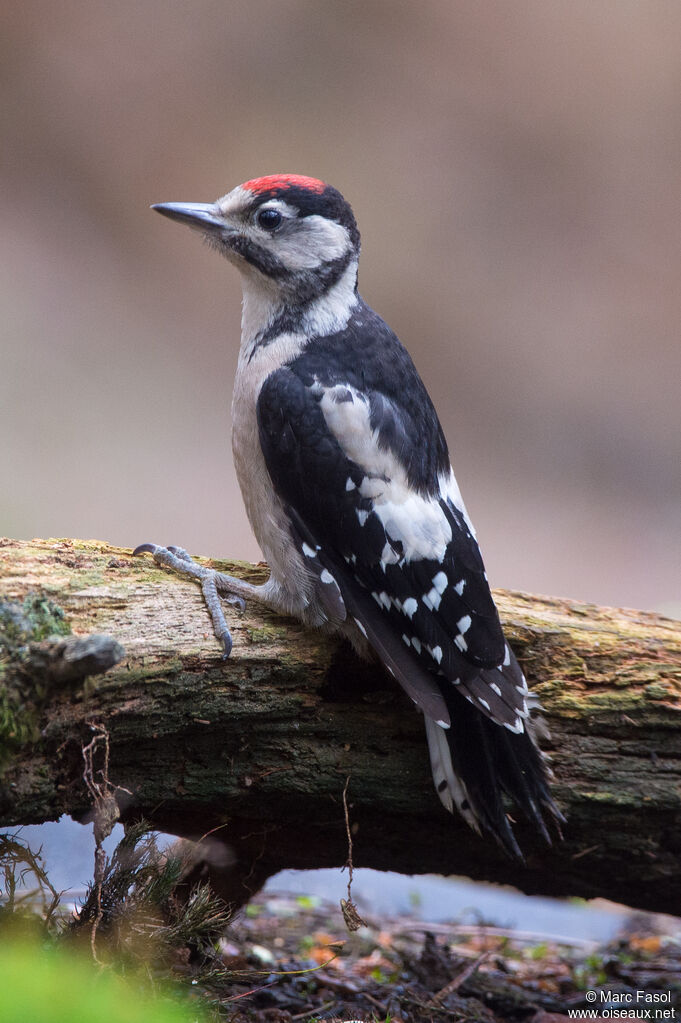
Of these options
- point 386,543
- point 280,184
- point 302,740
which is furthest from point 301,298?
point 302,740

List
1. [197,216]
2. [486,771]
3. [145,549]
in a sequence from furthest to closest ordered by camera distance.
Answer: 1. [197,216]
2. [145,549]
3. [486,771]

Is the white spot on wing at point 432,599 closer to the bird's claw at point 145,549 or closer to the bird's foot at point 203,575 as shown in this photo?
the bird's foot at point 203,575

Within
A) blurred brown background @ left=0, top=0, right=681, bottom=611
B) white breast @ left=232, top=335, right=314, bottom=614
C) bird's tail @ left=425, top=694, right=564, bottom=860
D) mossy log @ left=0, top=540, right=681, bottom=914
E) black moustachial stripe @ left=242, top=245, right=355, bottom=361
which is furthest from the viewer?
blurred brown background @ left=0, top=0, right=681, bottom=611

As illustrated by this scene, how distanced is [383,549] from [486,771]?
59 cm

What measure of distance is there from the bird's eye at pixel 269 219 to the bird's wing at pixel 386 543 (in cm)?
49

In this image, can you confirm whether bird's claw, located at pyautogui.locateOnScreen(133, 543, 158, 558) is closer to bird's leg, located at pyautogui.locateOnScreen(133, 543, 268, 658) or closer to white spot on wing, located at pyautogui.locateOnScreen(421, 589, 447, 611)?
bird's leg, located at pyautogui.locateOnScreen(133, 543, 268, 658)

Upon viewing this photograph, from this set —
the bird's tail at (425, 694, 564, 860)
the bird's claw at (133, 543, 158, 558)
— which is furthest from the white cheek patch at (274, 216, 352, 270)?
the bird's tail at (425, 694, 564, 860)

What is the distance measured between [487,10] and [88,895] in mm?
7117

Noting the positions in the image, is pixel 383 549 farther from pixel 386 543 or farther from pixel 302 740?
pixel 302 740

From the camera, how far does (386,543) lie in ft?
7.34

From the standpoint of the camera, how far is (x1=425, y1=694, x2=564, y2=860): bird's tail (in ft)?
7.18

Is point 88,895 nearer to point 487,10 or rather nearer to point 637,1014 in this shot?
point 637,1014

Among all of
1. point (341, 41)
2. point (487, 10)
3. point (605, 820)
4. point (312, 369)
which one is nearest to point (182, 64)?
point (341, 41)

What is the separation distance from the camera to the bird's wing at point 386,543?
7.19 feet
